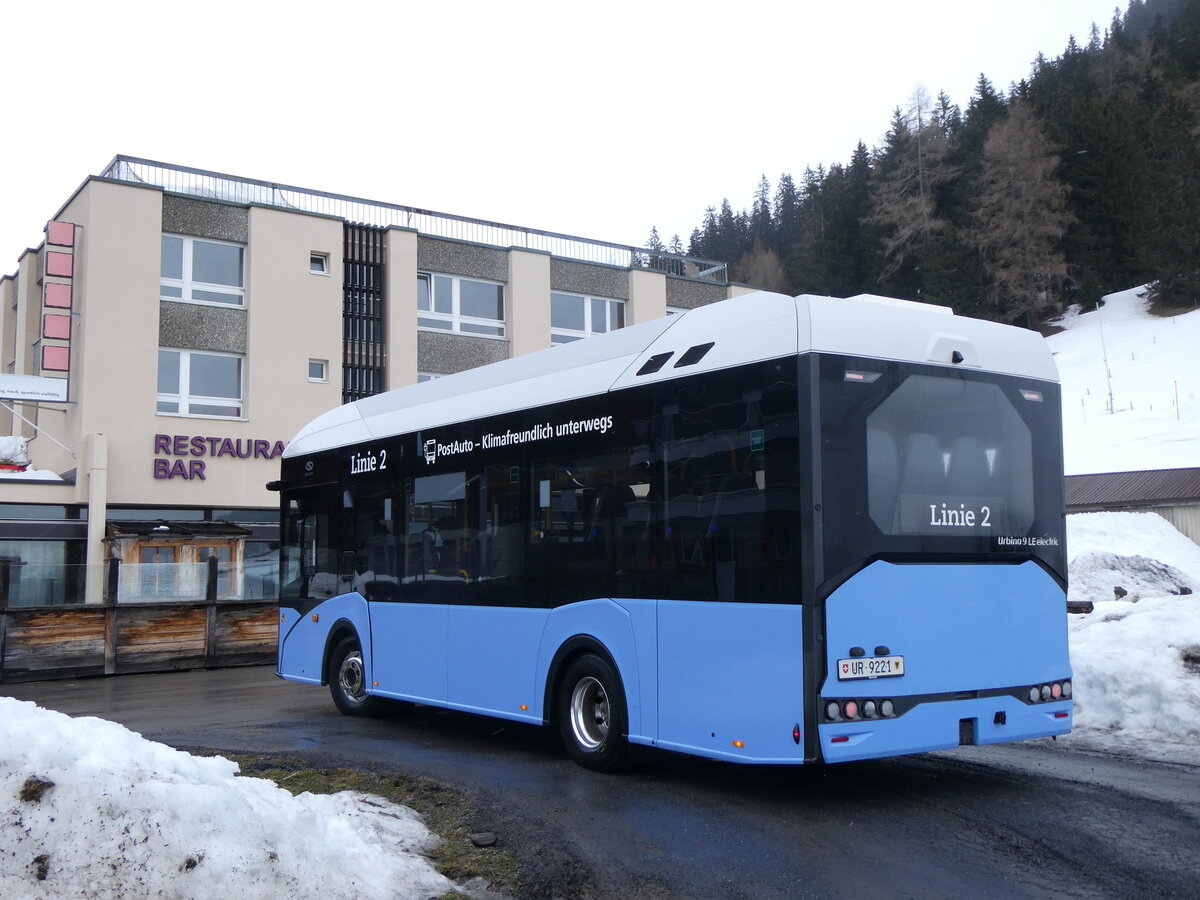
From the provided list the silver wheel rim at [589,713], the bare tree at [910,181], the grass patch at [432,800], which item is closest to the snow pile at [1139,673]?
the silver wheel rim at [589,713]

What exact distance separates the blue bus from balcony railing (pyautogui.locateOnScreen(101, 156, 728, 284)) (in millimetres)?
23710

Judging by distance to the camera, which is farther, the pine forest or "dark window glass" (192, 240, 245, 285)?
the pine forest

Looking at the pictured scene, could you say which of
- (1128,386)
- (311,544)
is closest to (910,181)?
(1128,386)

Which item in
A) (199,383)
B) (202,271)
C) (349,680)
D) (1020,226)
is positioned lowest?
(349,680)

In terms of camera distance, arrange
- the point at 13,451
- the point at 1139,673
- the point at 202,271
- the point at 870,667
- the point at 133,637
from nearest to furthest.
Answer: the point at 870,667
the point at 1139,673
the point at 133,637
the point at 13,451
the point at 202,271

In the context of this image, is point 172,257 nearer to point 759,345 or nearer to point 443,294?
point 443,294

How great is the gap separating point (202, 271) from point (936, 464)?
2634cm

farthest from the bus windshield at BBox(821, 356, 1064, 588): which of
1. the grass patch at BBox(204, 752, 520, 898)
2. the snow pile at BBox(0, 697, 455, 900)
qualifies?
the snow pile at BBox(0, 697, 455, 900)

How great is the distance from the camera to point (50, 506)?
89.4 ft

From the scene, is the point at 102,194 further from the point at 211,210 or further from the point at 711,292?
the point at 711,292

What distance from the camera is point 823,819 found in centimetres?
718

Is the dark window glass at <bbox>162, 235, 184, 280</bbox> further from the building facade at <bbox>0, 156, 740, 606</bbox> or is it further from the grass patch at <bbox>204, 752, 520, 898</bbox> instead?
the grass patch at <bbox>204, 752, 520, 898</bbox>

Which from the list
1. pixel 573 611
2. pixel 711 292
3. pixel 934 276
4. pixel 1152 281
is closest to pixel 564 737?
pixel 573 611

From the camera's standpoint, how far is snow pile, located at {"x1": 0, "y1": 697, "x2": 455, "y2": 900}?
4.66m
